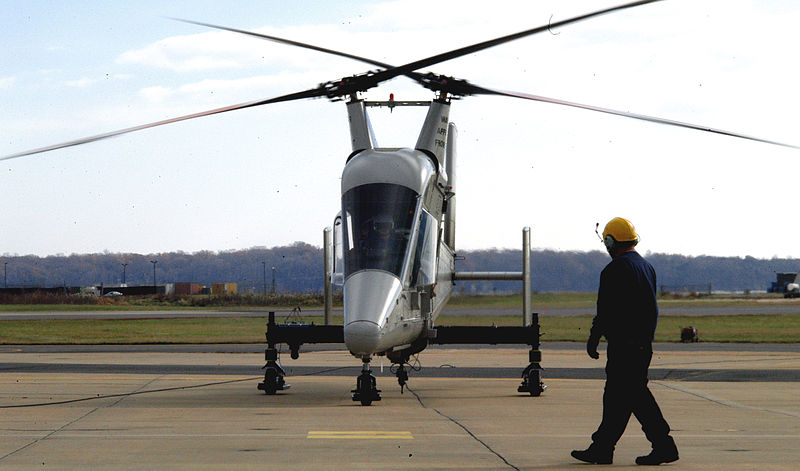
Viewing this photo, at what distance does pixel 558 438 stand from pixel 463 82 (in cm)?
887

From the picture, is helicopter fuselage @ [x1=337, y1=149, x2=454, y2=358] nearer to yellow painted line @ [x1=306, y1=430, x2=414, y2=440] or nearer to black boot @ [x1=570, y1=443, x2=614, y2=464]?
yellow painted line @ [x1=306, y1=430, x2=414, y2=440]

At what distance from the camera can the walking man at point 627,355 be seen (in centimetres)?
973

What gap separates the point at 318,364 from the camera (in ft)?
88.6

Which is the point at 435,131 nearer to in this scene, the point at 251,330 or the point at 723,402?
the point at 723,402

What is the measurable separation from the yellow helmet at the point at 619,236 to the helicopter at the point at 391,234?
4.28 metres

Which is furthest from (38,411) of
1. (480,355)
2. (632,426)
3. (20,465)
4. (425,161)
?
(480,355)

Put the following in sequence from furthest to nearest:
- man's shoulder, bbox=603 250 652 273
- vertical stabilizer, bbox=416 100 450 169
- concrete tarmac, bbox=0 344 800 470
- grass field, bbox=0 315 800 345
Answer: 1. grass field, bbox=0 315 800 345
2. vertical stabilizer, bbox=416 100 450 169
3. man's shoulder, bbox=603 250 652 273
4. concrete tarmac, bbox=0 344 800 470

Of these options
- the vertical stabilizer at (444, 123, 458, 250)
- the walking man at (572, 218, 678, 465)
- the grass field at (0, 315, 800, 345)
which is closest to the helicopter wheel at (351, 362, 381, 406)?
the vertical stabilizer at (444, 123, 458, 250)

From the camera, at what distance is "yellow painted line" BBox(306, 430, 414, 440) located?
1173 centimetres

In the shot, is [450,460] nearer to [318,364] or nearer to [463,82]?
[463,82]

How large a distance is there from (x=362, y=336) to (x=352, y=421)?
3.83 ft

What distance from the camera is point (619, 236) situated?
10.5 metres

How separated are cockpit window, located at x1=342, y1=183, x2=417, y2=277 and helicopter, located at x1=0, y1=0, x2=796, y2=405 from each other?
15mm

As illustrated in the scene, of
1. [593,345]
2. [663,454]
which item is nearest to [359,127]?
[593,345]
